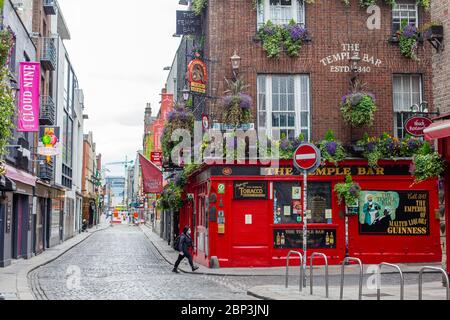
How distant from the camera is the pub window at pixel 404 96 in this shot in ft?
81.2

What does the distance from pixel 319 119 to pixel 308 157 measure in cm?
916

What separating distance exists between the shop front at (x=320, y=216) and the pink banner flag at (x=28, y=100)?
6789 mm

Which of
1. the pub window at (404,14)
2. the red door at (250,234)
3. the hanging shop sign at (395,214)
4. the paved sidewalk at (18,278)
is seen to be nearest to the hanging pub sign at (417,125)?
the hanging shop sign at (395,214)

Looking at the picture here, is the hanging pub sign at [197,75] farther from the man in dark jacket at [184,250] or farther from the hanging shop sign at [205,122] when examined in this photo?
the man in dark jacket at [184,250]

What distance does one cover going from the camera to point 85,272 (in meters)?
21.7

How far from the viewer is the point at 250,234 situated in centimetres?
2322

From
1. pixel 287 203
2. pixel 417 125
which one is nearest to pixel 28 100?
pixel 287 203

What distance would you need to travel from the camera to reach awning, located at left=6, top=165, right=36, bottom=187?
2260 centimetres

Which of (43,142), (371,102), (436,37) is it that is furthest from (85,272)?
(436,37)

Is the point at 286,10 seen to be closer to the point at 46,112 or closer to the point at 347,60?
the point at 347,60

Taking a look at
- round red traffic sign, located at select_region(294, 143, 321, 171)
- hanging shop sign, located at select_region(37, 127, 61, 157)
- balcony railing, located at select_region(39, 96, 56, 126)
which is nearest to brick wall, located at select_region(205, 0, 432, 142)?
hanging shop sign, located at select_region(37, 127, 61, 157)
